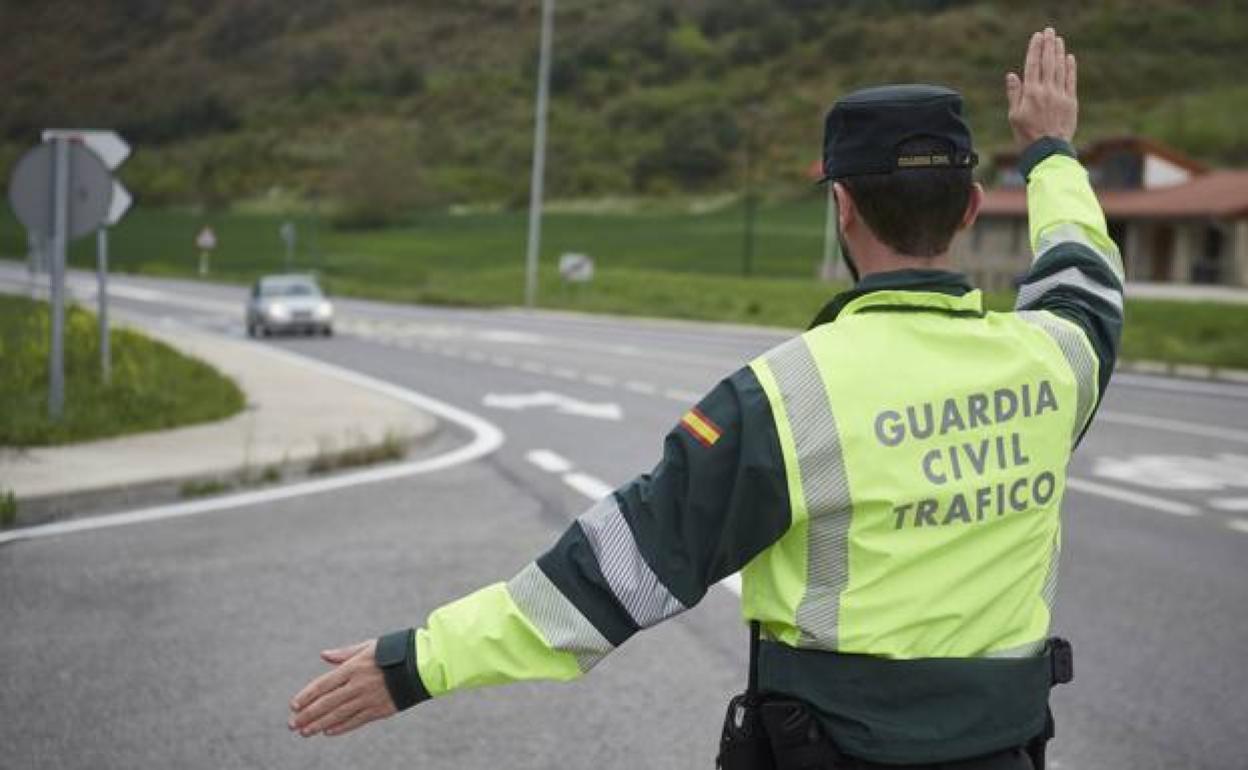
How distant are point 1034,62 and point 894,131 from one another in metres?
0.69

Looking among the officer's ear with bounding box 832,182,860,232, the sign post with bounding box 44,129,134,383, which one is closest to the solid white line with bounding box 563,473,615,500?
the sign post with bounding box 44,129,134,383

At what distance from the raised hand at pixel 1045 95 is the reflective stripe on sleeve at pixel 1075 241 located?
7.9 inches

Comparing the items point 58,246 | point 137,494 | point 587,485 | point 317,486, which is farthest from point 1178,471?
point 58,246

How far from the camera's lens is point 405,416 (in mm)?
14742

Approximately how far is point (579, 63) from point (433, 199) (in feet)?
189

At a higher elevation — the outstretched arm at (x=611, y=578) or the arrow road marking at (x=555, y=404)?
the outstretched arm at (x=611, y=578)

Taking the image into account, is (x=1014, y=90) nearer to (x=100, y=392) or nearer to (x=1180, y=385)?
(x=100, y=392)

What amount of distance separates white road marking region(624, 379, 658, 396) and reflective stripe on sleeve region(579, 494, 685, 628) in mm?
15897

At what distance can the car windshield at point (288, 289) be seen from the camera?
3216cm

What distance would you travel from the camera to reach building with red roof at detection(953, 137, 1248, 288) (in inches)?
2223

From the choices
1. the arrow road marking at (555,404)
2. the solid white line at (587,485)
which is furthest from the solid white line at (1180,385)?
the solid white line at (587,485)

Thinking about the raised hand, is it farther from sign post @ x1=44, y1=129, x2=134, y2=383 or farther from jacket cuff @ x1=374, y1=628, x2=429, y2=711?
sign post @ x1=44, y1=129, x2=134, y2=383

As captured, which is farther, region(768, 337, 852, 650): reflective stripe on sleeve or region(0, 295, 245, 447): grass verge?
region(0, 295, 245, 447): grass verge

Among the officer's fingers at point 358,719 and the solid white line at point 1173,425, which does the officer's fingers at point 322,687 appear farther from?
the solid white line at point 1173,425
